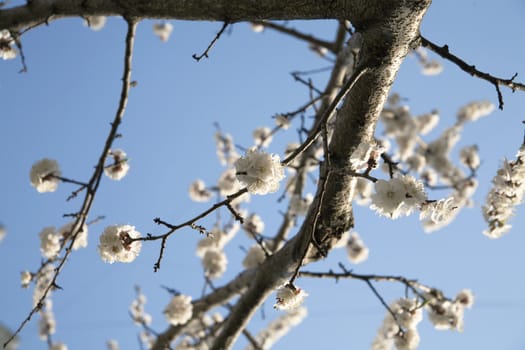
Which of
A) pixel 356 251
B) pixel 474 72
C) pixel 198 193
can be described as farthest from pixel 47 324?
pixel 474 72

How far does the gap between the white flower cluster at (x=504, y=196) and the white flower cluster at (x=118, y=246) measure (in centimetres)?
169

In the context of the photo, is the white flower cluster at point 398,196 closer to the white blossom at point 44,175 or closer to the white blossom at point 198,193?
the white blossom at point 44,175

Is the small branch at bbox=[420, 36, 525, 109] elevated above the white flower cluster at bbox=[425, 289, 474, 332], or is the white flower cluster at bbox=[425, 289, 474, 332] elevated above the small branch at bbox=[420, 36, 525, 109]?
the white flower cluster at bbox=[425, 289, 474, 332]

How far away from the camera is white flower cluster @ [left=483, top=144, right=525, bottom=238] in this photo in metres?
1.94

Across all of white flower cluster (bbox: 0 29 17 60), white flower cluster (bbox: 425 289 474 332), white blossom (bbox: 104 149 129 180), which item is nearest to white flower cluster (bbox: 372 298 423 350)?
white flower cluster (bbox: 425 289 474 332)

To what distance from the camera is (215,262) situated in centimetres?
435

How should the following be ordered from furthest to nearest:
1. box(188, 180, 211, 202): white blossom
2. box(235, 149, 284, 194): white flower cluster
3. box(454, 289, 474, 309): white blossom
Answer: box(188, 180, 211, 202): white blossom
box(454, 289, 474, 309): white blossom
box(235, 149, 284, 194): white flower cluster

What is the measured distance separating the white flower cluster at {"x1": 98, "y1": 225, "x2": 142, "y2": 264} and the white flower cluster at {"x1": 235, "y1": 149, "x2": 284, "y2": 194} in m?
0.52

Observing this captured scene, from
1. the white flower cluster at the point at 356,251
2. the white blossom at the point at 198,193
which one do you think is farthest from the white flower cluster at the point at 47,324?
the white flower cluster at the point at 356,251

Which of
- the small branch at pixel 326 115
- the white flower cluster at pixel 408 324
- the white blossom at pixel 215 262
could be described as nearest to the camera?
the small branch at pixel 326 115

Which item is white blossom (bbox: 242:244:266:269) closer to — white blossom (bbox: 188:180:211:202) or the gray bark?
white blossom (bbox: 188:180:211:202)

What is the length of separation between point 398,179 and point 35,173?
2228 millimetres

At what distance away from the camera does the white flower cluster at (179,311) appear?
2.87 meters

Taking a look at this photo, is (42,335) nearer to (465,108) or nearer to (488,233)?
(488,233)
